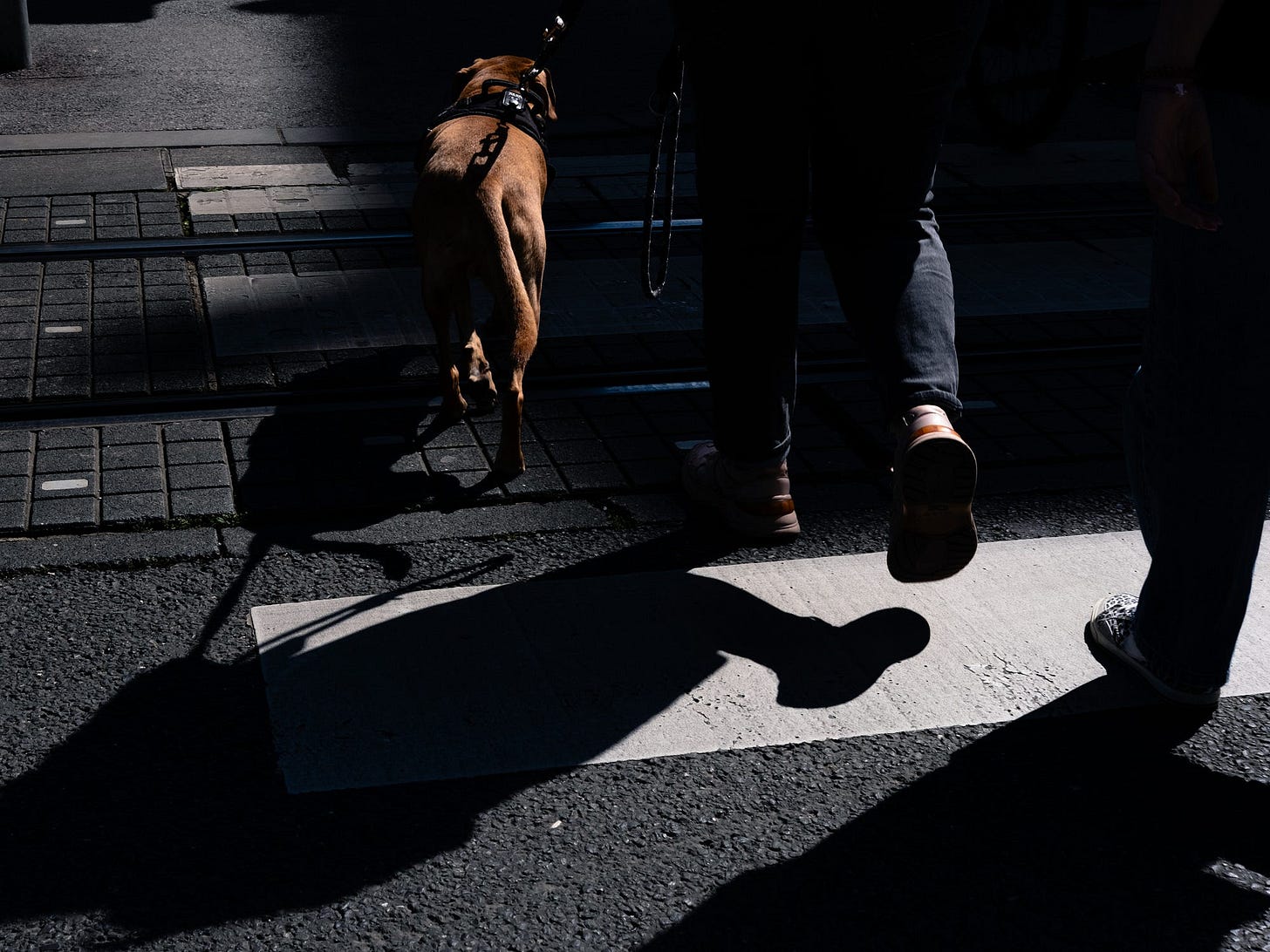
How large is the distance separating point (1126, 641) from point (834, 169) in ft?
3.50

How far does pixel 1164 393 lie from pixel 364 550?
5.67 feet

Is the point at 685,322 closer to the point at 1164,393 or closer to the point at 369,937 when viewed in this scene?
the point at 1164,393

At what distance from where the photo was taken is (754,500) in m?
3.25

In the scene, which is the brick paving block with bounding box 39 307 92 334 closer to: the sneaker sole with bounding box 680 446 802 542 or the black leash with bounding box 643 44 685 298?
the black leash with bounding box 643 44 685 298

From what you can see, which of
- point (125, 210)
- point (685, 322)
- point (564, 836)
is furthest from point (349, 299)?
point (564, 836)

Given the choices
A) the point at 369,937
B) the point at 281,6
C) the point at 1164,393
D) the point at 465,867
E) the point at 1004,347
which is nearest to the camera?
the point at 369,937

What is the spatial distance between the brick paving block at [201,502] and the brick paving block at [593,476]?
2.69 ft

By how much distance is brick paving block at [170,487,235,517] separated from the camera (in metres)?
3.37

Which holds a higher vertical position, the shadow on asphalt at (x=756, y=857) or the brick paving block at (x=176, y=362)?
the shadow on asphalt at (x=756, y=857)

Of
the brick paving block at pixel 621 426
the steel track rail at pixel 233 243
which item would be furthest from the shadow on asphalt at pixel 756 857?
the steel track rail at pixel 233 243

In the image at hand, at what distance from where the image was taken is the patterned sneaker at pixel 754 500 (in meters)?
3.24

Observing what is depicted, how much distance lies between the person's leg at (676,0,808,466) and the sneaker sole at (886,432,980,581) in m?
0.55

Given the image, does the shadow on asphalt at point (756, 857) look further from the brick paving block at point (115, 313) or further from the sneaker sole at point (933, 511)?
the brick paving block at point (115, 313)

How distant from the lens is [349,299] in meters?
4.96
